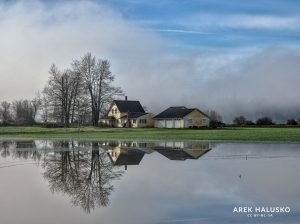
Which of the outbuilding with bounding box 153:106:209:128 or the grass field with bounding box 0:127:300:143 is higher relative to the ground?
the outbuilding with bounding box 153:106:209:128

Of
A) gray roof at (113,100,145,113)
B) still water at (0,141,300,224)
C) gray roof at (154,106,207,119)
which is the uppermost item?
gray roof at (113,100,145,113)

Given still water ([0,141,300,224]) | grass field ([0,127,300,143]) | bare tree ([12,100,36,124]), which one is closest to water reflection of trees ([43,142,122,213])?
still water ([0,141,300,224])

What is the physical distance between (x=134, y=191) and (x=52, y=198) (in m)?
2.53

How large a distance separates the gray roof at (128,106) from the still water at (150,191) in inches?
3262

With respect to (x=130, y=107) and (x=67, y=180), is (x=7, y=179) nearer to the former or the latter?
(x=67, y=180)

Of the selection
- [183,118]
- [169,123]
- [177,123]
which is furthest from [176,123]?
[183,118]

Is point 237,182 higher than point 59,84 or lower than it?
lower

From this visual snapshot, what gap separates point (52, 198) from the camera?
13.3 meters

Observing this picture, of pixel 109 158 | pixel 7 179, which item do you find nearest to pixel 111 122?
pixel 109 158

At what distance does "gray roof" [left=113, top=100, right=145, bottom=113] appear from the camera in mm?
106481

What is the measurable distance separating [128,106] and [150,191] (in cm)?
9404

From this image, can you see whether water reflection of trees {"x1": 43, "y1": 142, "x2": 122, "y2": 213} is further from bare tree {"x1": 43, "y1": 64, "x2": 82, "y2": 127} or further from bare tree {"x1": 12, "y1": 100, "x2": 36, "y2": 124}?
bare tree {"x1": 12, "y1": 100, "x2": 36, "y2": 124}

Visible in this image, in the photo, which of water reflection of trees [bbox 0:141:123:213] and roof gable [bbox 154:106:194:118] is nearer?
water reflection of trees [bbox 0:141:123:213]

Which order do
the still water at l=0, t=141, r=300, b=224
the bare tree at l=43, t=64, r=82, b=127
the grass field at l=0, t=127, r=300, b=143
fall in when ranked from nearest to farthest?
the still water at l=0, t=141, r=300, b=224 → the grass field at l=0, t=127, r=300, b=143 → the bare tree at l=43, t=64, r=82, b=127
